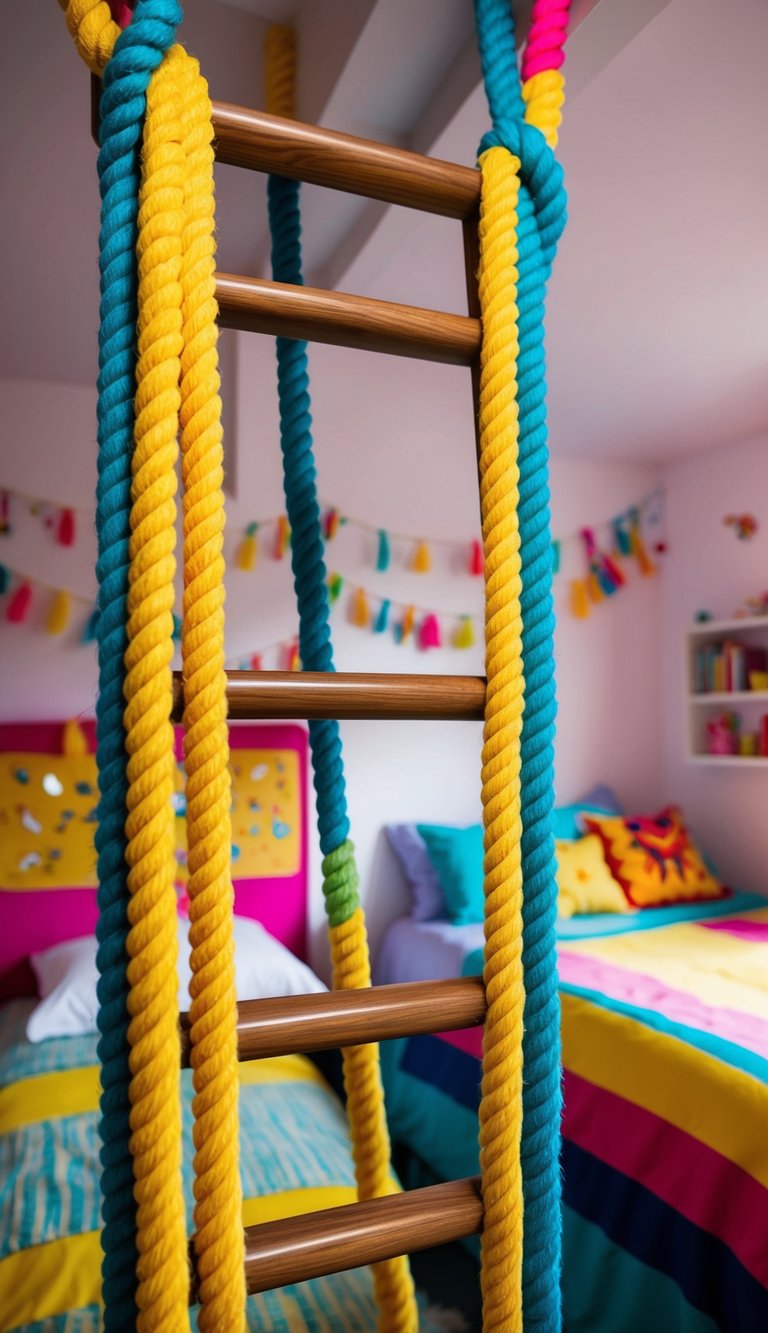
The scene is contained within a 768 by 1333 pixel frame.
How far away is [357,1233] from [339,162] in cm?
89

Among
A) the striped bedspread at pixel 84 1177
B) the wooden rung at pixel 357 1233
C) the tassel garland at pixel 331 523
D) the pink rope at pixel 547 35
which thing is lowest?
the striped bedspread at pixel 84 1177

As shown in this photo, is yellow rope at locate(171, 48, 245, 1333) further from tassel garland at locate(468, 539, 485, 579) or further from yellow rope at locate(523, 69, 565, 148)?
tassel garland at locate(468, 539, 485, 579)

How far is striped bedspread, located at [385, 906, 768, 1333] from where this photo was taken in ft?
5.14

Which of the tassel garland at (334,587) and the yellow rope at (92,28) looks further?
the tassel garland at (334,587)

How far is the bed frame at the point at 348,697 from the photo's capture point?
69 centimetres

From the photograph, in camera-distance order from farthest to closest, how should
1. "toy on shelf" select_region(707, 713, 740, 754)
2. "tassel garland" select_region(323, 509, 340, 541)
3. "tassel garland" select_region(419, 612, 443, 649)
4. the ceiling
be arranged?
"toy on shelf" select_region(707, 713, 740, 754)
"tassel garland" select_region(419, 612, 443, 649)
"tassel garland" select_region(323, 509, 340, 541)
the ceiling

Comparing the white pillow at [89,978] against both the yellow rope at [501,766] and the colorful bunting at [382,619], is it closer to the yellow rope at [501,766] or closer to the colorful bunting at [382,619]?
the colorful bunting at [382,619]

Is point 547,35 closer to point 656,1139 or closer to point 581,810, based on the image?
point 656,1139

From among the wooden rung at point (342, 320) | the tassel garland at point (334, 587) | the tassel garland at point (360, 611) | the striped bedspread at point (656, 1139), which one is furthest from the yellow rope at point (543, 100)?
the tassel garland at point (360, 611)

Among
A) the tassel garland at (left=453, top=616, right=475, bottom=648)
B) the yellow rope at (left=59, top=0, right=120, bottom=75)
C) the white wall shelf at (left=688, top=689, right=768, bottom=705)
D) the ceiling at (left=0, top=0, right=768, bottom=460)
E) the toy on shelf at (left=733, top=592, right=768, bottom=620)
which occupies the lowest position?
the white wall shelf at (left=688, top=689, right=768, bottom=705)

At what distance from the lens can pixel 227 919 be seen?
66 centimetres

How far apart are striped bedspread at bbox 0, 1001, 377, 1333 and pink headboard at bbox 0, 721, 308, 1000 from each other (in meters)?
0.32

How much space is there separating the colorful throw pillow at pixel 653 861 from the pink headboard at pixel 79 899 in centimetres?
115

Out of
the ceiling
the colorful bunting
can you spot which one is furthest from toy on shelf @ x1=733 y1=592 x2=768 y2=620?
the colorful bunting
